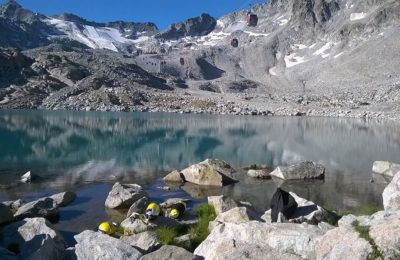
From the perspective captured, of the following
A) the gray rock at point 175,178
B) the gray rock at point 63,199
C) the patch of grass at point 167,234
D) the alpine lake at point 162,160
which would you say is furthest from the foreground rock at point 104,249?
the gray rock at point 175,178

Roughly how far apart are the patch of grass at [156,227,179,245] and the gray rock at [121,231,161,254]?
0.42 m

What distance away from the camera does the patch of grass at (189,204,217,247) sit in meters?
13.4

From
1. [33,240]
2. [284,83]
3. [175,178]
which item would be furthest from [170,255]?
[284,83]

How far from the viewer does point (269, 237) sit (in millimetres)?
10602

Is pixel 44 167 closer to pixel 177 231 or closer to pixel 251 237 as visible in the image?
pixel 177 231

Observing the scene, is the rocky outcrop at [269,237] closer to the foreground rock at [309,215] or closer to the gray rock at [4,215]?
the foreground rock at [309,215]

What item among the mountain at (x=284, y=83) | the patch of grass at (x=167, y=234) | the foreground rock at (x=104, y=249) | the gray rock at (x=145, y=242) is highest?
the mountain at (x=284, y=83)

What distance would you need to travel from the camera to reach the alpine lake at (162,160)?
71.2 feet

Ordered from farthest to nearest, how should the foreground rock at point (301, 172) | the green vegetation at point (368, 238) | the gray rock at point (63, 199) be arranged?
the foreground rock at point (301, 172), the gray rock at point (63, 199), the green vegetation at point (368, 238)

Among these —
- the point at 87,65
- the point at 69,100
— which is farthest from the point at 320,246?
the point at 87,65

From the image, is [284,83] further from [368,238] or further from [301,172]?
[368,238]

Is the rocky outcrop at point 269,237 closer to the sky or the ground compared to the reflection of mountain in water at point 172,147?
closer to the sky

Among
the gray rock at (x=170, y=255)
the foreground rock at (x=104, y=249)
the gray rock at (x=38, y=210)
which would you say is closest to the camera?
the gray rock at (x=170, y=255)

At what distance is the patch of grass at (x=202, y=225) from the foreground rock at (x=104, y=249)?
104 inches
